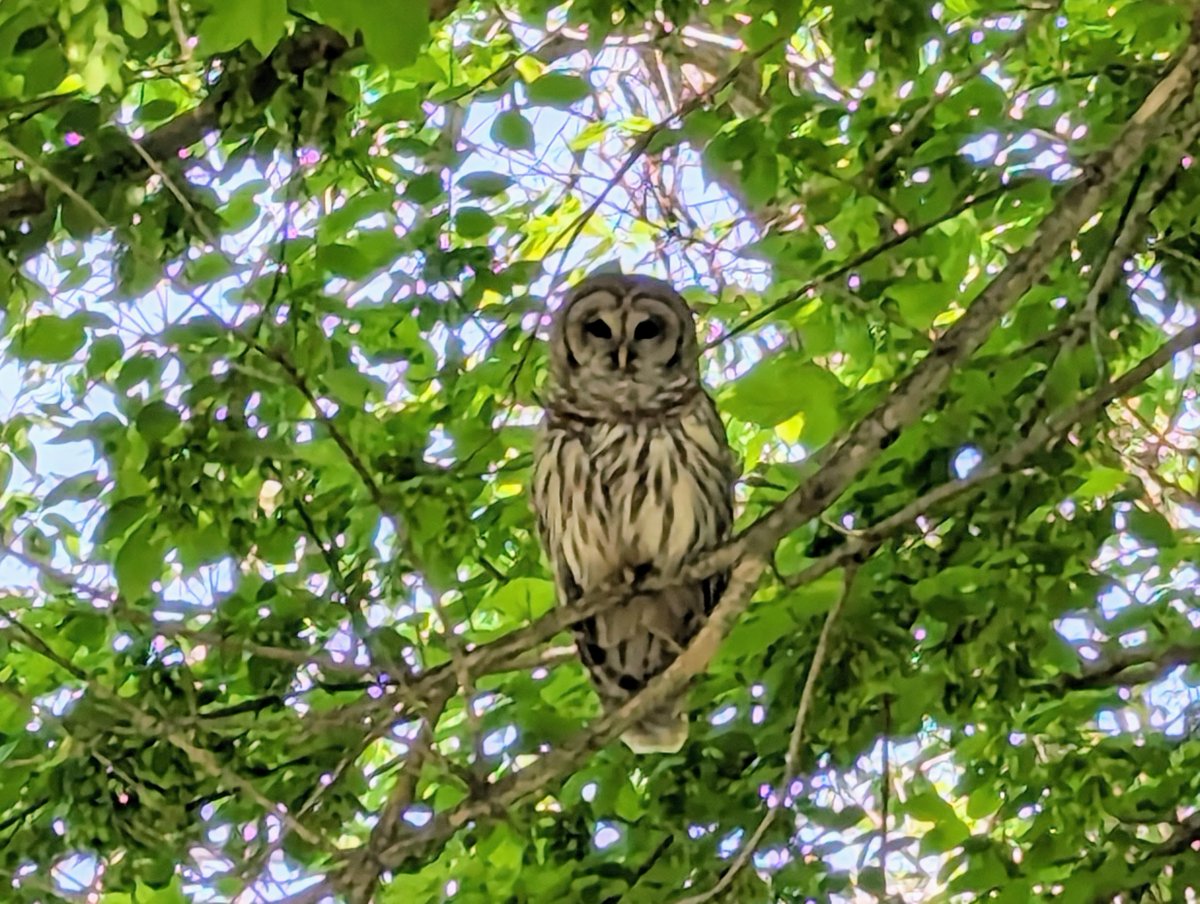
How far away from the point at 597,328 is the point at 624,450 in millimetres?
266

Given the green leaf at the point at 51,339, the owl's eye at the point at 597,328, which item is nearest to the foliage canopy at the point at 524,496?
the green leaf at the point at 51,339

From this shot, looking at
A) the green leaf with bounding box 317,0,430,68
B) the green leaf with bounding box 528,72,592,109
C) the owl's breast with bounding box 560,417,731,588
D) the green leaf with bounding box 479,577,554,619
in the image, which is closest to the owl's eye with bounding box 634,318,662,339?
the owl's breast with bounding box 560,417,731,588

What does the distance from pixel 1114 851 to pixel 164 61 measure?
2.06 metres

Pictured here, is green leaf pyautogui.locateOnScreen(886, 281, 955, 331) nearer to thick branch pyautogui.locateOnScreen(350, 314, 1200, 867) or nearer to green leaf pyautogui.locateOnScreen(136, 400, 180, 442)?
thick branch pyautogui.locateOnScreen(350, 314, 1200, 867)

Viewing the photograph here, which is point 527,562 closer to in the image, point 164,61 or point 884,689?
point 884,689

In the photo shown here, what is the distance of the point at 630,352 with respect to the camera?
3074mm

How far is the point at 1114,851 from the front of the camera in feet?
7.50

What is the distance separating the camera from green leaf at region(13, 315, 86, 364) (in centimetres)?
226

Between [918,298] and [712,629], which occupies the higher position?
[918,298]

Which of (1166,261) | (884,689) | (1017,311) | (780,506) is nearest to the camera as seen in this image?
(780,506)

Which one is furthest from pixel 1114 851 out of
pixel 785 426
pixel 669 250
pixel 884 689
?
pixel 669 250

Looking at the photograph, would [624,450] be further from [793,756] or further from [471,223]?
[793,756]

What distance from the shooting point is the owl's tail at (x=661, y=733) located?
2828 millimetres

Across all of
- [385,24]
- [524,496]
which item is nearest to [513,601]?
[524,496]
